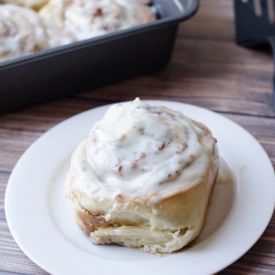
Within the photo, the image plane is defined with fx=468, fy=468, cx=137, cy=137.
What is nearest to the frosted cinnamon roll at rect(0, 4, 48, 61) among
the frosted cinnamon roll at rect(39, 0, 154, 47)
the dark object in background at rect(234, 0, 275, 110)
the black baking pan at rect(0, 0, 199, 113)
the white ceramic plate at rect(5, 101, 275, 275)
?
the frosted cinnamon roll at rect(39, 0, 154, 47)

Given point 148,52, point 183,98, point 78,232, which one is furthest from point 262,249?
point 148,52

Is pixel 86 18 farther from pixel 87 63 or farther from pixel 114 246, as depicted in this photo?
pixel 114 246

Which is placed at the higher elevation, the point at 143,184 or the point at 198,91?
the point at 143,184

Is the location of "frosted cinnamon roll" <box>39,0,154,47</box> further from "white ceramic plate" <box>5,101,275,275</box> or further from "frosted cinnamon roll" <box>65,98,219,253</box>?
"frosted cinnamon roll" <box>65,98,219,253</box>

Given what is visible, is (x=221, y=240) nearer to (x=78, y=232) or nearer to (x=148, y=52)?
(x=78, y=232)

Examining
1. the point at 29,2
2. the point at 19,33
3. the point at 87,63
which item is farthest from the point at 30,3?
the point at 87,63

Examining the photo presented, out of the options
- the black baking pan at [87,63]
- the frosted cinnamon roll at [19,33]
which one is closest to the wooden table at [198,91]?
the black baking pan at [87,63]

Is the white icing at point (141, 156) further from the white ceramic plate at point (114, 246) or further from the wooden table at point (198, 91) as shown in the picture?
the wooden table at point (198, 91)
